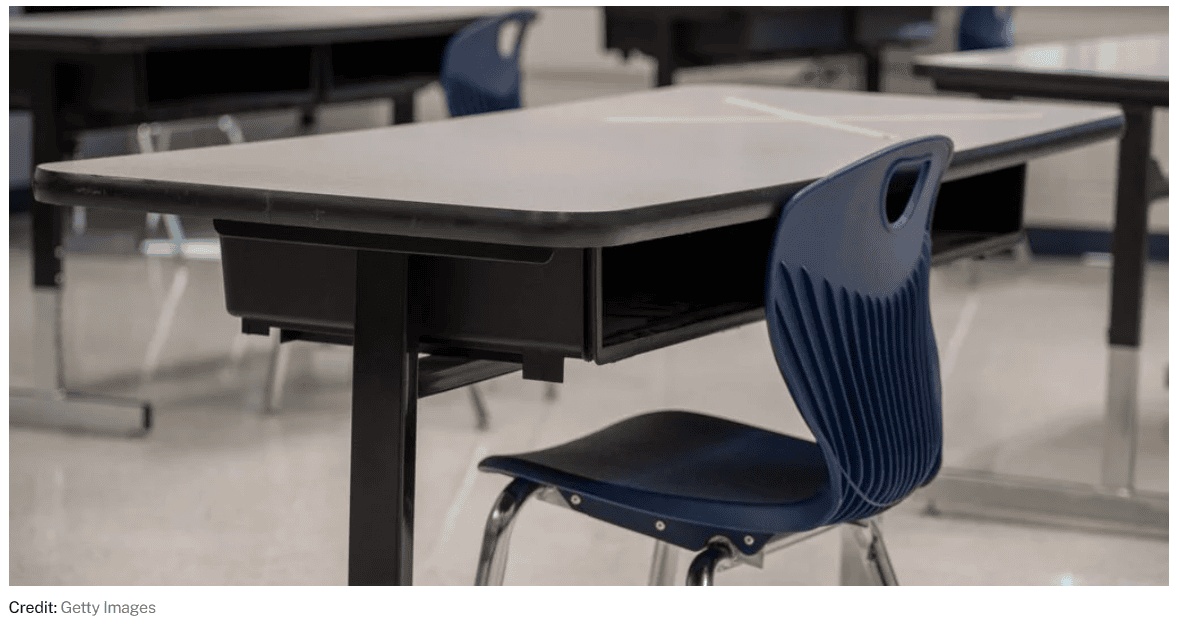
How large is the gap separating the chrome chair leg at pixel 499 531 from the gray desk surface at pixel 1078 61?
1.41 m

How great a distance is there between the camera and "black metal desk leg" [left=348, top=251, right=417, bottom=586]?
144 centimetres

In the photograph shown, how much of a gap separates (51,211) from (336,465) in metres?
0.71

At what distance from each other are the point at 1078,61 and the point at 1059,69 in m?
0.19

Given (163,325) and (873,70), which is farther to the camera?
(873,70)

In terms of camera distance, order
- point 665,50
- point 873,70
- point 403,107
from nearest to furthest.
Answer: point 403,107 → point 665,50 → point 873,70

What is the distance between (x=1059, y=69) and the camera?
272 cm

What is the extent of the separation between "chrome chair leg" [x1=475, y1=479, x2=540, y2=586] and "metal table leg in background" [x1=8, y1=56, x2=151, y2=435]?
65.6 inches

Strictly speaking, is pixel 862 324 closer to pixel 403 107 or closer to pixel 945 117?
pixel 945 117

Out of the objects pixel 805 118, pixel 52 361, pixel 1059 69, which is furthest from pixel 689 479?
pixel 52 361

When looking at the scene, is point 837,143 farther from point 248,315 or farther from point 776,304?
point 248,315

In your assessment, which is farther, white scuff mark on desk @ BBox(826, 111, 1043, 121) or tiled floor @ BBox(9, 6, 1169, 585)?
tiled floor @ BBox(9, 6, 1169, 585)

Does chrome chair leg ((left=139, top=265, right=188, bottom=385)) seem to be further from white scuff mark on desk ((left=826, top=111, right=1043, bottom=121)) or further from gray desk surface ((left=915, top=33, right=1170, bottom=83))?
white scuff mark on desk ((left=826, top=111, right=1043, bottom=121))

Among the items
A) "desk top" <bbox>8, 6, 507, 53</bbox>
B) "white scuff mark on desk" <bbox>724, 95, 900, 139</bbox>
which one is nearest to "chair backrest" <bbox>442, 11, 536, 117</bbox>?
"desk top" <bbox>8, 6, 507, 53</bbox>

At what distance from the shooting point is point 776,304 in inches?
55.7
